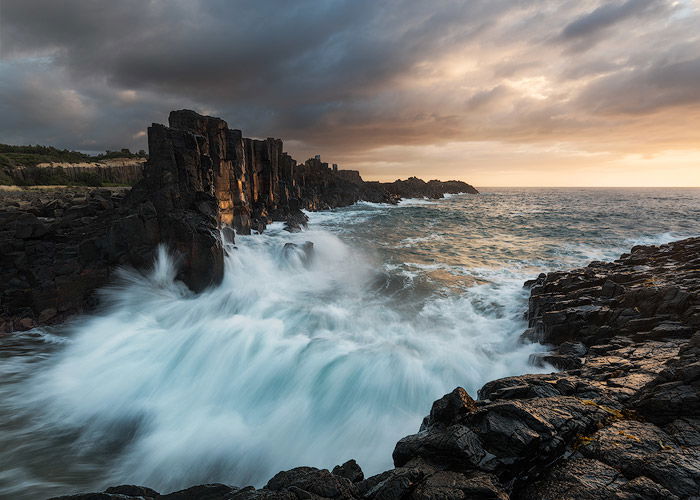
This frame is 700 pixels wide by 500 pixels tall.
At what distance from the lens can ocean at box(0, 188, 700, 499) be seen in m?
7.12

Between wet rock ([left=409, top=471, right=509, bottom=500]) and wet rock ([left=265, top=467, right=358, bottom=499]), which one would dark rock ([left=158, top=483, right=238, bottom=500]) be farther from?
wet rock ([left=409, top=471, right=509, bottom=500])

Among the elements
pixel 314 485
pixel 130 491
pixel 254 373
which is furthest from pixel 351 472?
pixel 254 373

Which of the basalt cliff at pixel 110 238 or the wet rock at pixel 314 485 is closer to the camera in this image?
the wet rock at pixel 314 485

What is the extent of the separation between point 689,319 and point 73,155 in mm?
83683

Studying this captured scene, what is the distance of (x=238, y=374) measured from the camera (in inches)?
404

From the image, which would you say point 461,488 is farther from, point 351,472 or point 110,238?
point 110,238

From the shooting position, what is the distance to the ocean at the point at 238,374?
712cm

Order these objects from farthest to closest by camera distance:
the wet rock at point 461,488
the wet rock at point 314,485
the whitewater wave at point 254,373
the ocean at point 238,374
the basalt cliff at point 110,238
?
the basalt cliff at point 110,238, the whitewater wave at point 254,373, the ocean at point 238,374, the wet rock at point 314,485, the wet rock at point 461,488

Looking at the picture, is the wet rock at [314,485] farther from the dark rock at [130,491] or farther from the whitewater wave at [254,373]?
the whitewater wave at [254,373]

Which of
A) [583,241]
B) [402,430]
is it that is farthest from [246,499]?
[583,241]

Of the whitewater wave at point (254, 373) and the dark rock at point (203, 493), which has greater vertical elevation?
the dark rock at point (203, 493)

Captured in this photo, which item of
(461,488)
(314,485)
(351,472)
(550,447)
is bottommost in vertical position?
(351,472)

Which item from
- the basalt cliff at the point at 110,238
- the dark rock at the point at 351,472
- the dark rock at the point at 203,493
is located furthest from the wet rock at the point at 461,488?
the basalt cliff at the point at 110,238

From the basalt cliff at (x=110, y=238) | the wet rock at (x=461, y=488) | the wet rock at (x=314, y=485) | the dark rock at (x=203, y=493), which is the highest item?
the basalt cliff at (x=110, y=238)
